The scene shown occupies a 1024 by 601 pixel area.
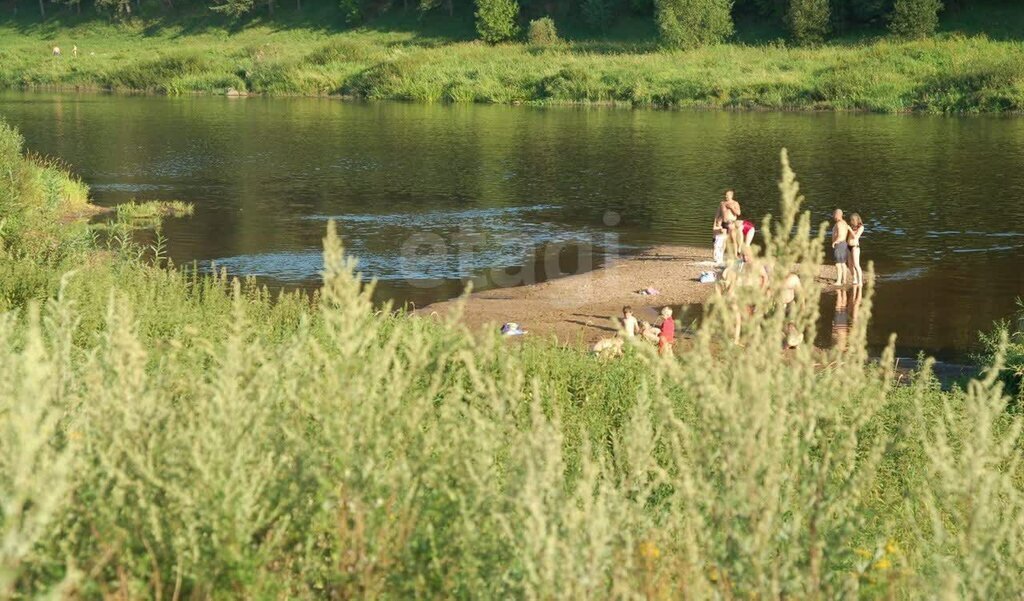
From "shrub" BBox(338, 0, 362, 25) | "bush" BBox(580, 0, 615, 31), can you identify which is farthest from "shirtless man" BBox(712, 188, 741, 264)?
"shrub" BBox(338, 0, 362, 25)

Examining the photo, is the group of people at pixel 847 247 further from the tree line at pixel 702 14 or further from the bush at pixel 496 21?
the bush at pixel 496 21

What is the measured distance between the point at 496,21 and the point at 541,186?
47.7 m

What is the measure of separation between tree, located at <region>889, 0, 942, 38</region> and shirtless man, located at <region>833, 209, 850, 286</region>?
48867mm

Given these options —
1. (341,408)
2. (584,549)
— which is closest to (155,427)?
(341,408)

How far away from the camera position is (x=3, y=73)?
8456 cm

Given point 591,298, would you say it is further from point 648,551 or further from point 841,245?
point 648,551

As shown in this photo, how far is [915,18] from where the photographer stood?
68.3m

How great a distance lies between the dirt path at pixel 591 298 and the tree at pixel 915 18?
157 feet

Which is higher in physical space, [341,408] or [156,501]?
[341,408]

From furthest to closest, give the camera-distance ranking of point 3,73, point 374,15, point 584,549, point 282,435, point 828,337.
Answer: point 374,15 < point 3,73 < point 828,337 < point 282,435 < point 584,549

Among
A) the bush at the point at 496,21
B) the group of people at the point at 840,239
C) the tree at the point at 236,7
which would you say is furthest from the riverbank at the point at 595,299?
the tree at the point at 236,7

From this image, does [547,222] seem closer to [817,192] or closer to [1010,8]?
[817,192]

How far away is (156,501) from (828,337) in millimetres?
16326

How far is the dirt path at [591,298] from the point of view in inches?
792
